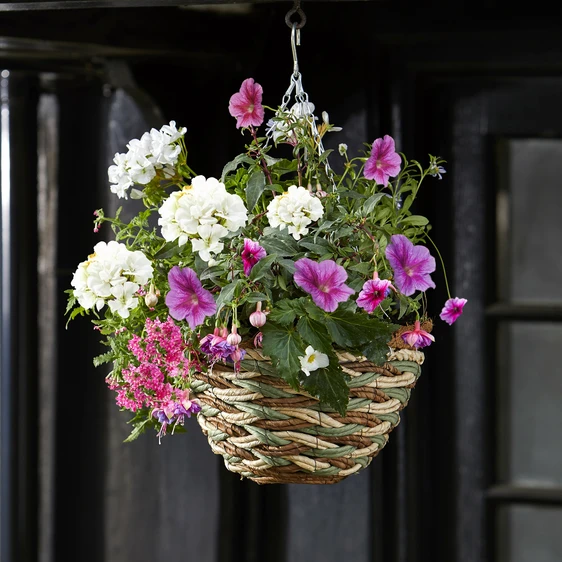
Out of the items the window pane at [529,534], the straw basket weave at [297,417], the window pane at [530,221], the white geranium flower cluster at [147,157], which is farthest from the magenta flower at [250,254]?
the window pane at [529,534]

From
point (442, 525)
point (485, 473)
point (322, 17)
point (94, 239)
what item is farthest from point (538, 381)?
point (94, 239)

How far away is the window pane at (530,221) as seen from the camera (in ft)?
5.98

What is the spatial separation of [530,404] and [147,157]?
1.10 meters

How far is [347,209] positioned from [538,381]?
0.92 m

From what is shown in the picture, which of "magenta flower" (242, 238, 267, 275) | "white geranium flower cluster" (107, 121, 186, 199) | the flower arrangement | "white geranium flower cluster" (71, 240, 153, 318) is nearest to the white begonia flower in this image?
the flower arrangement

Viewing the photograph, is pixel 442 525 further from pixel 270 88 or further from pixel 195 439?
pixel 270 88

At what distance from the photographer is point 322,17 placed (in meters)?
1.79

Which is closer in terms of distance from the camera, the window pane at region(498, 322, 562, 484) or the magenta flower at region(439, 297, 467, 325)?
the magenta flower at region(439, 297, 467, 325)

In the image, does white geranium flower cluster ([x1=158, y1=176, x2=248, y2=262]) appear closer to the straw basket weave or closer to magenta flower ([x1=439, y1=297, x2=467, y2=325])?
the straw basket weave

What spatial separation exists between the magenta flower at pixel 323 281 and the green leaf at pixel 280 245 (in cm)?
6

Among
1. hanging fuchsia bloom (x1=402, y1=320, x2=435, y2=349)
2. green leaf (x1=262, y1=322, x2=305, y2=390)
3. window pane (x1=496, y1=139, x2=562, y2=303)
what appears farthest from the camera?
window pane (x1=496, y1=139, x2=562, y2=303)

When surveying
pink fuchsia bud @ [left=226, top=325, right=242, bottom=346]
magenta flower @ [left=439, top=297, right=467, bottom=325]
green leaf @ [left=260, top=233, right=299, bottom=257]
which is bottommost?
pink fuchsia bud @ [left=226, top=325, right=242, bottom=346]

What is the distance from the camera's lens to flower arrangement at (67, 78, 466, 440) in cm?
98

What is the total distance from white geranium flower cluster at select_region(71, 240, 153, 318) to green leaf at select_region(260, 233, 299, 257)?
0.15m
